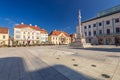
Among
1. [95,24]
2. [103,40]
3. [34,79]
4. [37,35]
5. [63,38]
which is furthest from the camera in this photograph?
[63,38]

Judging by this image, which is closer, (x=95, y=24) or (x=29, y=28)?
(x=95, y=24)

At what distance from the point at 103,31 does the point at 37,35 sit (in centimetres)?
Result: 3962

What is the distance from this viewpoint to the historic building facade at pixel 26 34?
187 feet

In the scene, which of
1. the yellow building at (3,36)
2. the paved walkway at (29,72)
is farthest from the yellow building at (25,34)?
the paved walkway at (29,72)

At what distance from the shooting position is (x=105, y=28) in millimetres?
42969

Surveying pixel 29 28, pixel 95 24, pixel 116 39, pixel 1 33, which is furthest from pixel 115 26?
pixel 1 33

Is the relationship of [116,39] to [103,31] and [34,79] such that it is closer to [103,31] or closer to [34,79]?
[103,31]

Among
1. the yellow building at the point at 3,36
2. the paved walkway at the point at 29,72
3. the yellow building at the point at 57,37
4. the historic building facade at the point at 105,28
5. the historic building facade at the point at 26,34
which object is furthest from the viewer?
the yellow building at the point at 57,37

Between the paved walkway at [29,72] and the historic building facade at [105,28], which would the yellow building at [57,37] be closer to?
the historic building facade at [105,28]

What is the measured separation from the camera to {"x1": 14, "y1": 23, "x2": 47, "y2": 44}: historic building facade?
57062 mm

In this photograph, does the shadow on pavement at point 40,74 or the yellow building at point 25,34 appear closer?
the shadow on pavement at point 40,74

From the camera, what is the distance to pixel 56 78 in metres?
4.26

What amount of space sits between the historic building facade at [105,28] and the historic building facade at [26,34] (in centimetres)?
3099

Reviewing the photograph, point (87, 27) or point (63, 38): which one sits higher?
point (87, 27)
